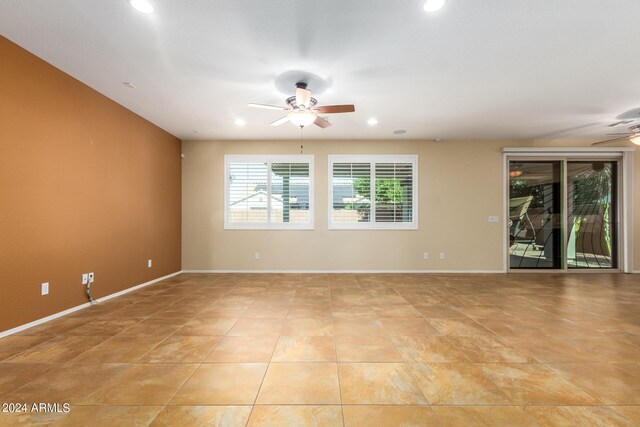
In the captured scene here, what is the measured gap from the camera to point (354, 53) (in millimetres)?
2850

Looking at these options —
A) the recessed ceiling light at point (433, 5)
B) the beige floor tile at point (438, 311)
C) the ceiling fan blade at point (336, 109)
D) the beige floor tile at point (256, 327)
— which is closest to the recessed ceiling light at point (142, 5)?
the ceiling fan blade at point (336, 109)

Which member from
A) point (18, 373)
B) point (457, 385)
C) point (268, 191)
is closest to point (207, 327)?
point (18, 373)

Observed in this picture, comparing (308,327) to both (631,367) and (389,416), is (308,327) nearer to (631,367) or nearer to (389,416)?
(389,416)

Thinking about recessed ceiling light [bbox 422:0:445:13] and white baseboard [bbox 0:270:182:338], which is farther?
white baseboard [bbox 0:270:182:338]

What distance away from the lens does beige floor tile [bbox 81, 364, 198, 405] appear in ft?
5.62

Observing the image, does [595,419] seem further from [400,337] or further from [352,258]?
[352,258]

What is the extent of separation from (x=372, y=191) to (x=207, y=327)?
4.28 metres

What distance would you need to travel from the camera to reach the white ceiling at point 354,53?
7.52 feet

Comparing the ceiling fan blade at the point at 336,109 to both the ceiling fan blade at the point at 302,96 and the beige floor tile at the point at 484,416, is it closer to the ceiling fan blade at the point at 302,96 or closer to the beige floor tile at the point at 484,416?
the ceiling fan blade at the point at 302,96

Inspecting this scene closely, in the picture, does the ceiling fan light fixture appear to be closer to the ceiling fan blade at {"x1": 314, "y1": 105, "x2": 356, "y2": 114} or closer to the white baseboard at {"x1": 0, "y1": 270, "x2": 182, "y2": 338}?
the ceiling fan blade at {"x1": 314, "y1": 105, "x2": 356, "y2": 114}

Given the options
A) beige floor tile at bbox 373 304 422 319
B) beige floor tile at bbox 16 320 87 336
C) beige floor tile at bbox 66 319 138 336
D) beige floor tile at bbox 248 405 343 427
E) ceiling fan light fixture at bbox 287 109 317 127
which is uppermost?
ceiling fan light fixture at bbox 287 109 317 127

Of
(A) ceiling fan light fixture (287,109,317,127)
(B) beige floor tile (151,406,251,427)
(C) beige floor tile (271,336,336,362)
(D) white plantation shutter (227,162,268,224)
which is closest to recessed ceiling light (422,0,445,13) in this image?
(A) ceiling fan light fixture (287,109,317,127)

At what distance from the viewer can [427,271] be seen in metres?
6.00

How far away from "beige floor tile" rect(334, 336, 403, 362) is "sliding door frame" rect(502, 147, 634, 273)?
491 cm
